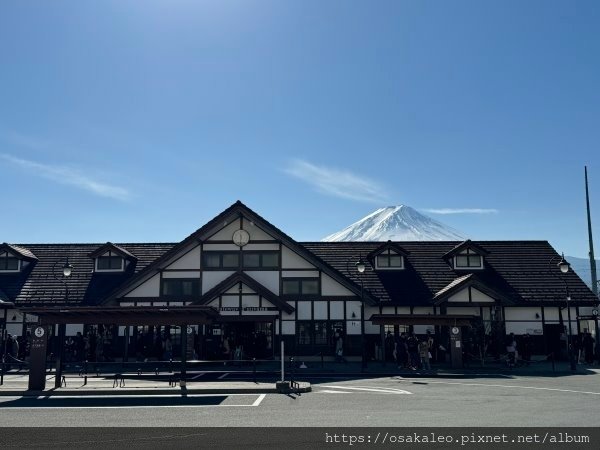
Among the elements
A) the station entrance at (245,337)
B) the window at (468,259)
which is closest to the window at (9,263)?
the station entrance at (245,337)

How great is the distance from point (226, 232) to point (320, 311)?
6953 millimetres

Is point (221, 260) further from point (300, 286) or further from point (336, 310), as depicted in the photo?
point (336, 310)

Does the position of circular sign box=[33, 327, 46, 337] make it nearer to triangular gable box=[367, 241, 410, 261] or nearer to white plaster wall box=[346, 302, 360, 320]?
white plaster wall box=[346, 302, 360, 320]

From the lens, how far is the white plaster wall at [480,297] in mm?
31312

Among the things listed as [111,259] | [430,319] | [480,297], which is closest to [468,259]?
[480,297]

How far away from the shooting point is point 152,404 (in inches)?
653

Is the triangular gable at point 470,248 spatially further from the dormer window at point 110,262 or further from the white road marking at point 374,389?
the dormer window at point 110,262

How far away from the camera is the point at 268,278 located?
32625mm

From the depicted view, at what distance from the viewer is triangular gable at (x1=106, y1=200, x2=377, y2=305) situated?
105ft

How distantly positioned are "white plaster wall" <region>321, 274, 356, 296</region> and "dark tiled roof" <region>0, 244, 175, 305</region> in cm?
1162

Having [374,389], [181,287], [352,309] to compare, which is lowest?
[374,389]

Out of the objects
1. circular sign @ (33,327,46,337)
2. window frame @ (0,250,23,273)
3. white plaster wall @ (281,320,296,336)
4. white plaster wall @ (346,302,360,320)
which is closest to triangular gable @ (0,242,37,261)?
window frame @ (0,250,23,273)

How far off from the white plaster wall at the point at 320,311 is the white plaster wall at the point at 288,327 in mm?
1334
